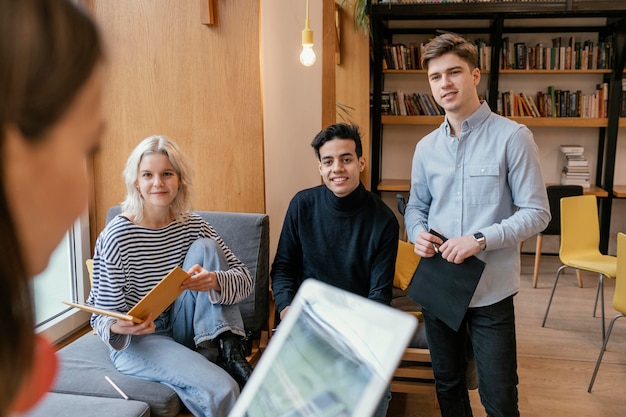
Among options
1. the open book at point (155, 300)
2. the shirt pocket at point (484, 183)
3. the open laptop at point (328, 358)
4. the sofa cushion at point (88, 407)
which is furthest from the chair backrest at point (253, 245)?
the open laptop at point (328, 358)

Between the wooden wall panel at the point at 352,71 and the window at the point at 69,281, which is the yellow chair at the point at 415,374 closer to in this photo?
the window at the point at 69,281

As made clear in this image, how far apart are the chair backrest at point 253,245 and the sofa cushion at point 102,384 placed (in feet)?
2.03

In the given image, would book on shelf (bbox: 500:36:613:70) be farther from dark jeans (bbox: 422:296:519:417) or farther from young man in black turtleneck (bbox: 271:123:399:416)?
dark jeans (bbox: 422:296:519:417)

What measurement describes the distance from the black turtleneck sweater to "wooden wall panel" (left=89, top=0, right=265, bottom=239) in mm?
440

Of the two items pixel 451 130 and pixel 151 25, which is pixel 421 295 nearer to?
pixel 451 130

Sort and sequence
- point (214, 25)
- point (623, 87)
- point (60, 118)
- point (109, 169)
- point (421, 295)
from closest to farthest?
point (60, 118)
point (421, 295)
point (214, 25)
point (109, 169)
point (623, 87)

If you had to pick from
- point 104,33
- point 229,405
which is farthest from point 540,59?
point 104,33

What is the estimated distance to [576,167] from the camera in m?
5.60

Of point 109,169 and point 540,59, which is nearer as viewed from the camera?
point 109,169

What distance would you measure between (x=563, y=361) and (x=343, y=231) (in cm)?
182

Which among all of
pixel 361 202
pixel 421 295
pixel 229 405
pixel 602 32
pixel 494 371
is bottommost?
pixel 229 405

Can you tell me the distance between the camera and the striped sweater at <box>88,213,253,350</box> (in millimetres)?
2205

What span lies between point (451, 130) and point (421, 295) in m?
0.63

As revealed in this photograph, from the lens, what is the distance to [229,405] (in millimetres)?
2055
